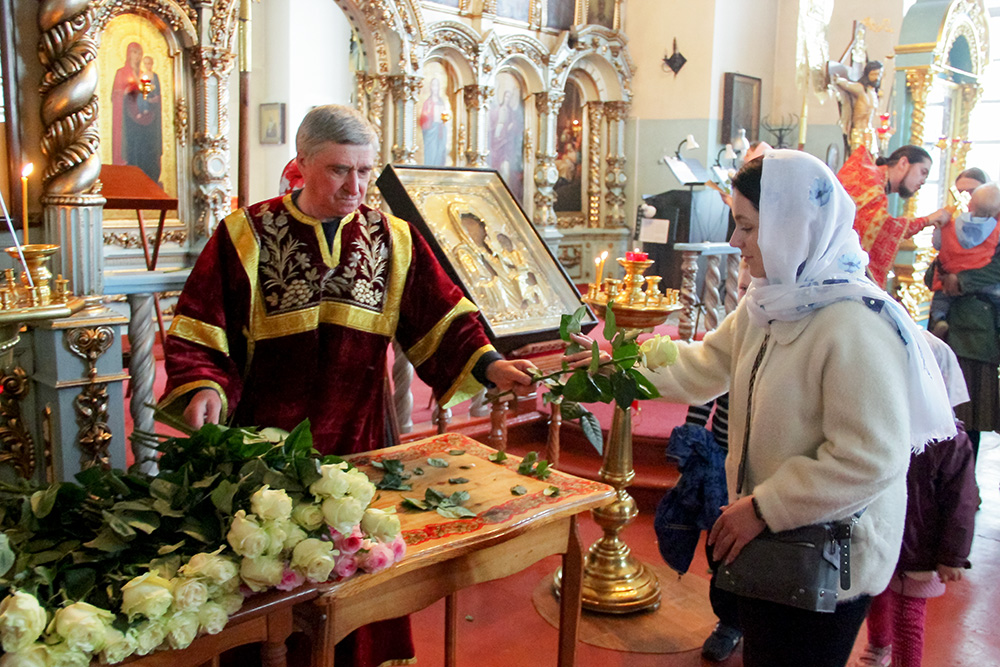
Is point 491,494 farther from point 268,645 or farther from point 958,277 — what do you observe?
point 958,277

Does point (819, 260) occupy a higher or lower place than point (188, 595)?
higher

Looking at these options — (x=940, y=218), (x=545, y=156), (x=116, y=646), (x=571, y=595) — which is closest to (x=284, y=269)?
(x=571, y=595)

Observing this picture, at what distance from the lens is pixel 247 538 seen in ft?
4.26

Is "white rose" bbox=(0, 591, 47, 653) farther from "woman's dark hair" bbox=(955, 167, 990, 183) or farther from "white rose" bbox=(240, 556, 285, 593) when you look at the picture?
"woman's dark hair" bbox=(955, 167, 990, 183)

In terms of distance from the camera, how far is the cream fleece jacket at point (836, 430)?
1.67 meters

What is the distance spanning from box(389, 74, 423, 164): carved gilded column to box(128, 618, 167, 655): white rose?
8263 mm

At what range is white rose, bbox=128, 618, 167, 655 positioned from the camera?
121 centimetres

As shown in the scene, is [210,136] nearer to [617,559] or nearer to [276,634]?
[617,559]

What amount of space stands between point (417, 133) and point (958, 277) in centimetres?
647

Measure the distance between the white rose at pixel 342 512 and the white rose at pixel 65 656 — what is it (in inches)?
15.3

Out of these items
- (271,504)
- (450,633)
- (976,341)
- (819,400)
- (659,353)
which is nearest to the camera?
(271,504)

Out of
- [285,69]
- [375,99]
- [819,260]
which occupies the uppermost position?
[285,69]

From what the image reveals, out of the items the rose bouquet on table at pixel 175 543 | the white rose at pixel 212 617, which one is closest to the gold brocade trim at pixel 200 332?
the rose bouquet on table at pixel 175 543

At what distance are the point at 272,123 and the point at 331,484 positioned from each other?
10810 mm
